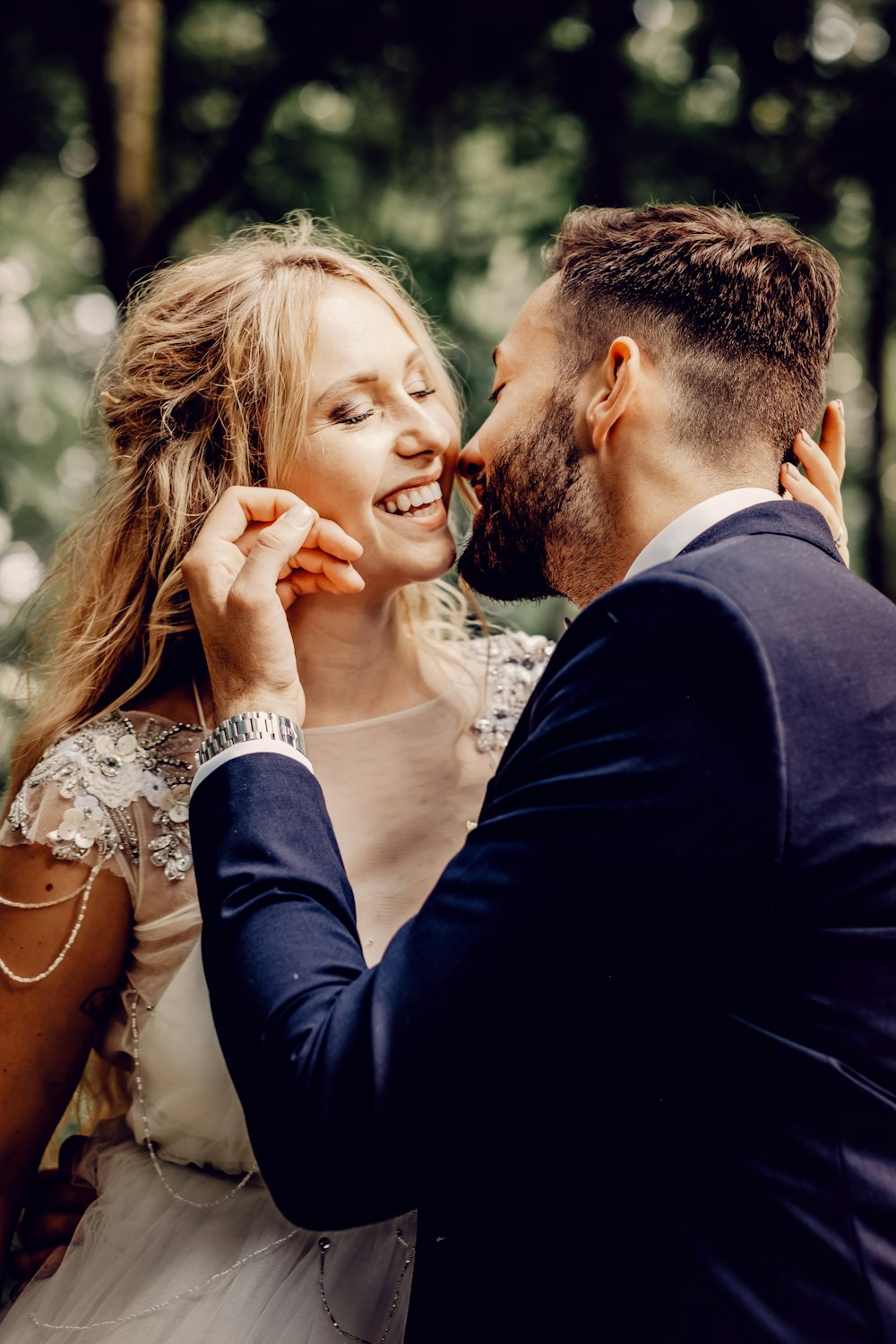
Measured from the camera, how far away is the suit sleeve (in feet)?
4.26

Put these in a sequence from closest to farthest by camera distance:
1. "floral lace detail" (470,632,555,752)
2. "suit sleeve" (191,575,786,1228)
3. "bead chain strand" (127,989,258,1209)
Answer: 1. "suit sleeve" (191,575,786,1228)
2. "bead chain strand" (127,989,258,1209)
3. "floral lace detail" (470,632,555,752)

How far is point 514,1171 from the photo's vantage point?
1.46m

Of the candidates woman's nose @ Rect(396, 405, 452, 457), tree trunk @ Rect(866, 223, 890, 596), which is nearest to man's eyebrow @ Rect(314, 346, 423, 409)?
woman's nose @ Rect(396, 405, 452, 457)

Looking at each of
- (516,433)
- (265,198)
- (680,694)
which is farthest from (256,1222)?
(265,198)

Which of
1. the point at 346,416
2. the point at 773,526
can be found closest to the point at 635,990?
the point at 773,526

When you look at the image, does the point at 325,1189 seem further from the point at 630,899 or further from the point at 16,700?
the point at 16,700

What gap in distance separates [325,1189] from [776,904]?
67 cm

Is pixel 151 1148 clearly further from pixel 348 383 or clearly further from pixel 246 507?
pixel 348 383

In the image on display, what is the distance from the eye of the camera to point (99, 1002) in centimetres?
225

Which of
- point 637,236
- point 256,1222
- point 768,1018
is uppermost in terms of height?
point 637,236

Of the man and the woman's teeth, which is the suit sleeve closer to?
the man

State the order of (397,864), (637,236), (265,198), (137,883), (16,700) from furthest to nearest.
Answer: (265,198) < (16,700) < (397,864) < (137,883) < (637,236)

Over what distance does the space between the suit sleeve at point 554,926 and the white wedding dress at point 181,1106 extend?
0.70 metres

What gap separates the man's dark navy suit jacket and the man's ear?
0.55 m
